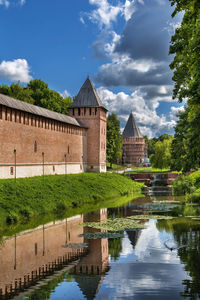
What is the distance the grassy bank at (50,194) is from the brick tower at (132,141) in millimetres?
45369

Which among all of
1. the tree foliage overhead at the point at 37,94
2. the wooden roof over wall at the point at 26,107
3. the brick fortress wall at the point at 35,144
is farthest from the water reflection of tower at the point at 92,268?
the tree foliage overhead at the point at 37,94

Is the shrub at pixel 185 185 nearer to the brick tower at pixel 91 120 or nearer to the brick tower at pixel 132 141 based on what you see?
the brick tower at pixel 91 120

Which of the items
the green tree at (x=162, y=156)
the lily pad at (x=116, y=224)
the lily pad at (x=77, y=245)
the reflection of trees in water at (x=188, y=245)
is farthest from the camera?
the green tree at (x=162, y=156)

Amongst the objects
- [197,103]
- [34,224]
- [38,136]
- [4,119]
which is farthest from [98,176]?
[197,103]

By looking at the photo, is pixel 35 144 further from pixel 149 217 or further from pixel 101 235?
pixel 101 235

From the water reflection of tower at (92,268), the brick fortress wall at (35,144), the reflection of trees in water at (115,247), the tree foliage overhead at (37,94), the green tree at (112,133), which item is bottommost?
the water reflection of tower at (92,268)

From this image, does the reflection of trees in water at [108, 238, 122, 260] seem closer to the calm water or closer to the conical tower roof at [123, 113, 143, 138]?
the calm water

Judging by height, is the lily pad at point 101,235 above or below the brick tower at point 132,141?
below

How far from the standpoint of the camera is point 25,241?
10.6 m

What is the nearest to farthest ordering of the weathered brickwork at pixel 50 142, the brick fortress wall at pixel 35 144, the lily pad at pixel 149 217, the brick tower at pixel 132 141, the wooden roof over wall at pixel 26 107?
the lily pad at pixel 149 217 < the brick fortress wall at pixel 35 144 < the weathered brickwork at pixel 50 142 < the wooden roof over wall at pixel 26 107 < the brick tower at pixel 132 141

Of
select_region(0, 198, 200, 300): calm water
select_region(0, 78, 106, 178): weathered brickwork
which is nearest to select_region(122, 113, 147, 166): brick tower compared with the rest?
select_region(0, 78, 106, 178): weathered brickwork

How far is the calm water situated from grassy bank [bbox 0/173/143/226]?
1.96 metres

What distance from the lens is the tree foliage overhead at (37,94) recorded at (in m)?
33.8

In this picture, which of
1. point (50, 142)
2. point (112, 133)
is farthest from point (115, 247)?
point (112, 133)
